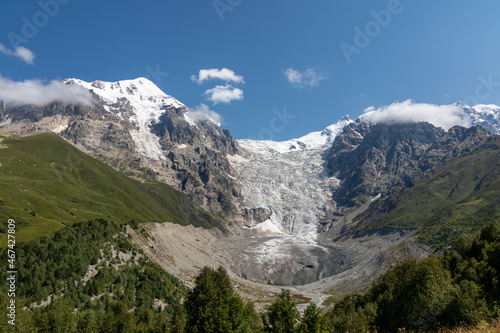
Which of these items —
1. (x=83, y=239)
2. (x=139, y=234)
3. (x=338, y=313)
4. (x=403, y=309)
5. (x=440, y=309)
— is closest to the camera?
(x=440, y=309)

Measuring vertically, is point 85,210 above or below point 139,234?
above

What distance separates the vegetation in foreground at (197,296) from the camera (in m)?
44.2

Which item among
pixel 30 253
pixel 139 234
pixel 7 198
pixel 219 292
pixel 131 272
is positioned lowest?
pixel 219 292

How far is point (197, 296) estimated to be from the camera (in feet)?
172

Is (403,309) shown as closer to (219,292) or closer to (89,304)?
(219,292)

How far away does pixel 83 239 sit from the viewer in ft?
330

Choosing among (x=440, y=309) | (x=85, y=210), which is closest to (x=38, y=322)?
(x=440, y=309)

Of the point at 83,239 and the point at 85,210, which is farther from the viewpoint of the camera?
the point at 85,210

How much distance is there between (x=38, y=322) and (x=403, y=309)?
225 feet

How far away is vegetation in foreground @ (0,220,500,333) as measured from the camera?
1740 inches
